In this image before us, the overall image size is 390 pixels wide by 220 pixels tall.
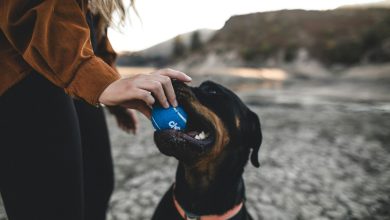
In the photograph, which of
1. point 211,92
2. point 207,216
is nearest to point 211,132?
point 211,92

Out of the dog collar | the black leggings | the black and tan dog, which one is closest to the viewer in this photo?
the black leggings

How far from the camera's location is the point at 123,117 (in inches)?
98.1

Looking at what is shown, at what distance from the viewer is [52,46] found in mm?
1220

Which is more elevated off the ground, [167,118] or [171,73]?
[171,73]

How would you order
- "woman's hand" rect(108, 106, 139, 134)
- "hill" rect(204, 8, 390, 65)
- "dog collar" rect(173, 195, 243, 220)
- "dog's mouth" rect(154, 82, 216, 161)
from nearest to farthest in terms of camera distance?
"dog's mouth" rect(154, 82, 216, 161), "dog collar" rect(173, 195, 243, 220), "woman's hand" rect(108, 106, 139, 134), "hill" rect(204, 8, 390, 65)

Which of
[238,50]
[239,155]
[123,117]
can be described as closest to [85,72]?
[123,117]

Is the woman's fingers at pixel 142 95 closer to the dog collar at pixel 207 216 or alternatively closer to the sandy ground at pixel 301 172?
the dog collar at pixel 207 216

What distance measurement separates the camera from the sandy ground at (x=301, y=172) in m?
3.41

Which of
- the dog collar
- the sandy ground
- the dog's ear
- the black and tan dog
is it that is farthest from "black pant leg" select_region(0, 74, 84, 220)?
the sandy ground

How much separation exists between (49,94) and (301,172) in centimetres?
371

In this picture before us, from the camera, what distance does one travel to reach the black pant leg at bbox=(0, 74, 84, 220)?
132 centimetres

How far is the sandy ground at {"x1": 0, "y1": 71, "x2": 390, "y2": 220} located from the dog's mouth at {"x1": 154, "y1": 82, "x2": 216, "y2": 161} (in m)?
1.51

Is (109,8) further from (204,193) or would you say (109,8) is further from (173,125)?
(204,193)

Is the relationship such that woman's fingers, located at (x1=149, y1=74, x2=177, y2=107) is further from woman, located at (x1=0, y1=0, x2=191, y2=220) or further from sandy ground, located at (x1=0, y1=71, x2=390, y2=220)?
sandy ground, located at (x1=0, y1=71, x2=390, y2=220)
